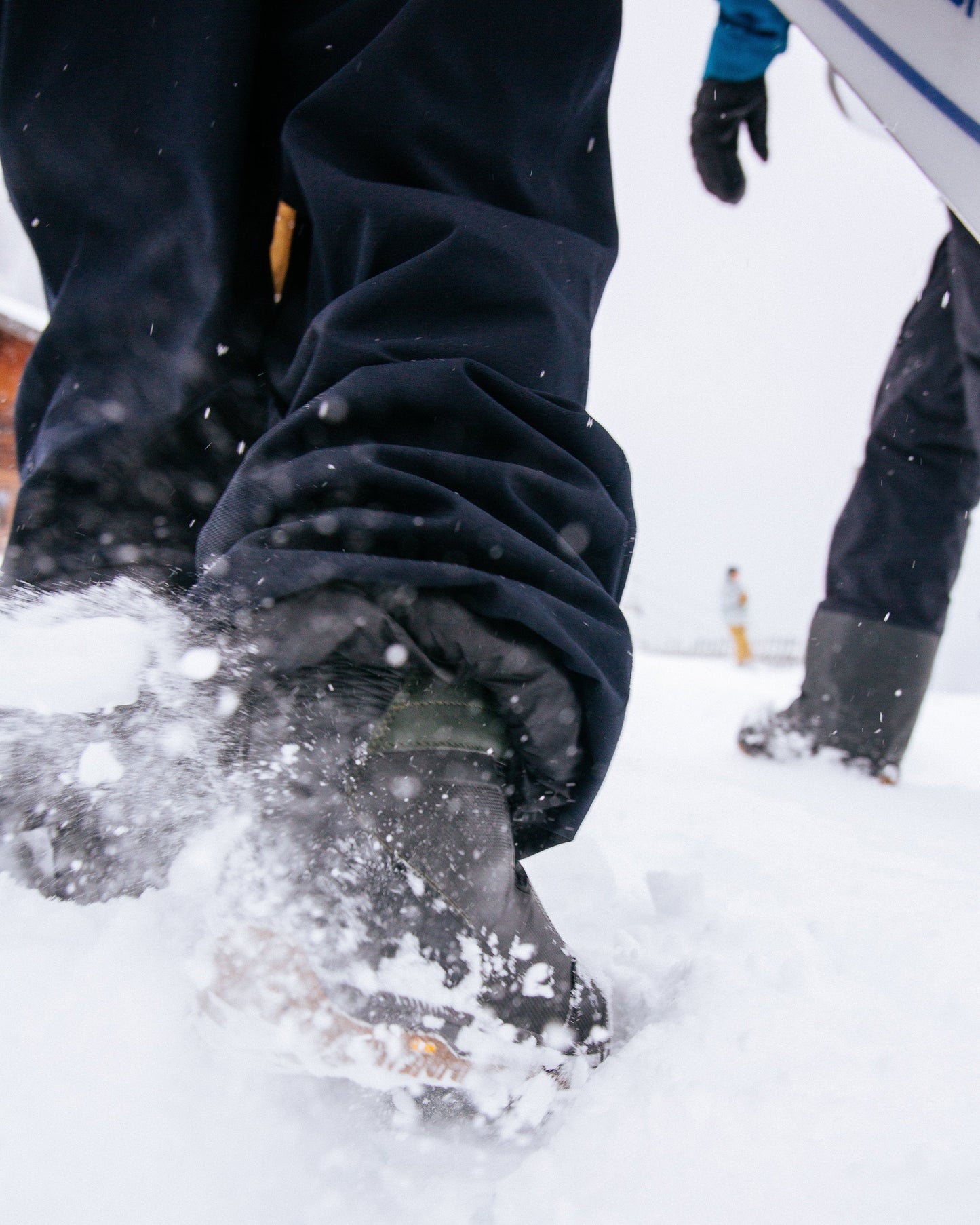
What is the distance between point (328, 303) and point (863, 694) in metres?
1.23

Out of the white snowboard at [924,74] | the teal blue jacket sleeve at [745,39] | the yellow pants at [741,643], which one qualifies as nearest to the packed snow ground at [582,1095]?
the white snowboard at [924,74]

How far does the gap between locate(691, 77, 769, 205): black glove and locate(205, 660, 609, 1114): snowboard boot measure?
5.85 feet

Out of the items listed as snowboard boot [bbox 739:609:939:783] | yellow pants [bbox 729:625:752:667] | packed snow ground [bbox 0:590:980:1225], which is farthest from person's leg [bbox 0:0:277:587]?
yellow pants [bbox 729:625:752:667]

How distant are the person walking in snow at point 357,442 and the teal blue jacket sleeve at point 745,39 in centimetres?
134

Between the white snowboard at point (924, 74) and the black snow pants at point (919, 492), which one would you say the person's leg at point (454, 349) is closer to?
A: the white snowboard at point (924, 74)

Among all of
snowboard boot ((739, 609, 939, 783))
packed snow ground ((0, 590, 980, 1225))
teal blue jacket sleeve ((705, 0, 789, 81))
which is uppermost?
teal blue jacket sleeve ((705, 0, 789, 81))

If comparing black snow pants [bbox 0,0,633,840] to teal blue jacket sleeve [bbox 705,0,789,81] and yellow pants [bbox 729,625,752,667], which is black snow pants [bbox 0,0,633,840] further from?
yellow pants [bbox 729,625,752,667]

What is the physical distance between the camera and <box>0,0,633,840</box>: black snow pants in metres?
0.44

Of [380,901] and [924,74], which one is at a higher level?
[924,74]

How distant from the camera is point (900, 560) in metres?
1.32

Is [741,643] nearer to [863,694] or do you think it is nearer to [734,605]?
[734,605]

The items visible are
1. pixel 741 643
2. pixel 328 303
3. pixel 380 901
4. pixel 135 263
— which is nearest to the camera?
pixel 380 901

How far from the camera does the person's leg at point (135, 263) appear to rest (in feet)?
2.09

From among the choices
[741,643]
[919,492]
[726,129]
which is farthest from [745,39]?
[741,643]
